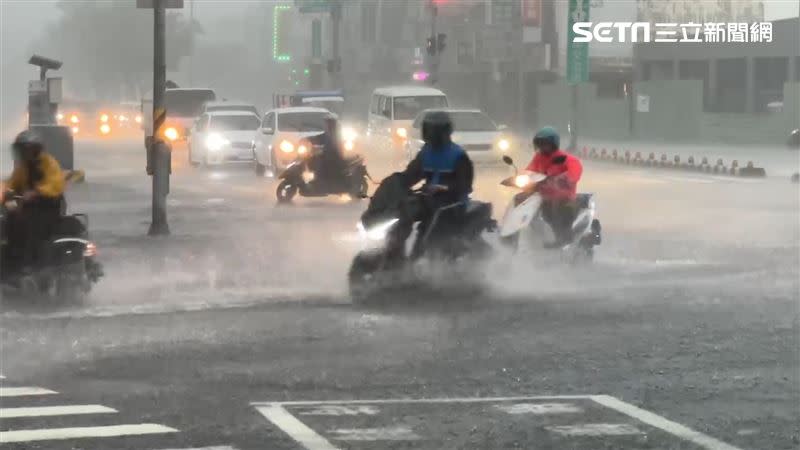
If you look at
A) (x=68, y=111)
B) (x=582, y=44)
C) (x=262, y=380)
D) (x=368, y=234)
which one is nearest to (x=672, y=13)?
(x=582, y=44)

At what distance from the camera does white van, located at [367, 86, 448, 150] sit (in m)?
42.2

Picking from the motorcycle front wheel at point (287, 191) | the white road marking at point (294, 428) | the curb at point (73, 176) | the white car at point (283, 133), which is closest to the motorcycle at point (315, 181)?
the motorcycle front wheel at point (287, 191)

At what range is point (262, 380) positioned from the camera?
10.7m

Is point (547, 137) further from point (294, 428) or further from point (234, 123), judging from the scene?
point (234, 123)

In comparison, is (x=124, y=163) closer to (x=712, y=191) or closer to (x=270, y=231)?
(x=712, y=191)

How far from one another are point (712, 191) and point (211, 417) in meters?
23.6

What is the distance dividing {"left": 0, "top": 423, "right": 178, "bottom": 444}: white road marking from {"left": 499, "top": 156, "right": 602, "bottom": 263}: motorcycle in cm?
808

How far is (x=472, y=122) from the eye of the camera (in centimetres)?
4047

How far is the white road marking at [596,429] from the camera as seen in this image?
8812 mm

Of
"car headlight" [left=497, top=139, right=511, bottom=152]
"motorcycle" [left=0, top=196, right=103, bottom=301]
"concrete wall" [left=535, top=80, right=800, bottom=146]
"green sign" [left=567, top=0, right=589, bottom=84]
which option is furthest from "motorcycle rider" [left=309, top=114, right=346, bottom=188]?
"concrete wall" [left=535, top=80, right=800, bottom=146]

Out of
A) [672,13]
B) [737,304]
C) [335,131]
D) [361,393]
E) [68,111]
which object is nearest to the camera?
[361,393]

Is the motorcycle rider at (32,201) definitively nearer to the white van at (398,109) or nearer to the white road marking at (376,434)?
the white road marking at (376,434)

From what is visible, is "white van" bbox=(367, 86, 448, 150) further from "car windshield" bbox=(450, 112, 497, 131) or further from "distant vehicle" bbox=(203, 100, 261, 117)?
"distant vehicle" bbox=(203, 100, 261, 117)

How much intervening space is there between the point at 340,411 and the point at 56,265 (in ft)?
19.8
